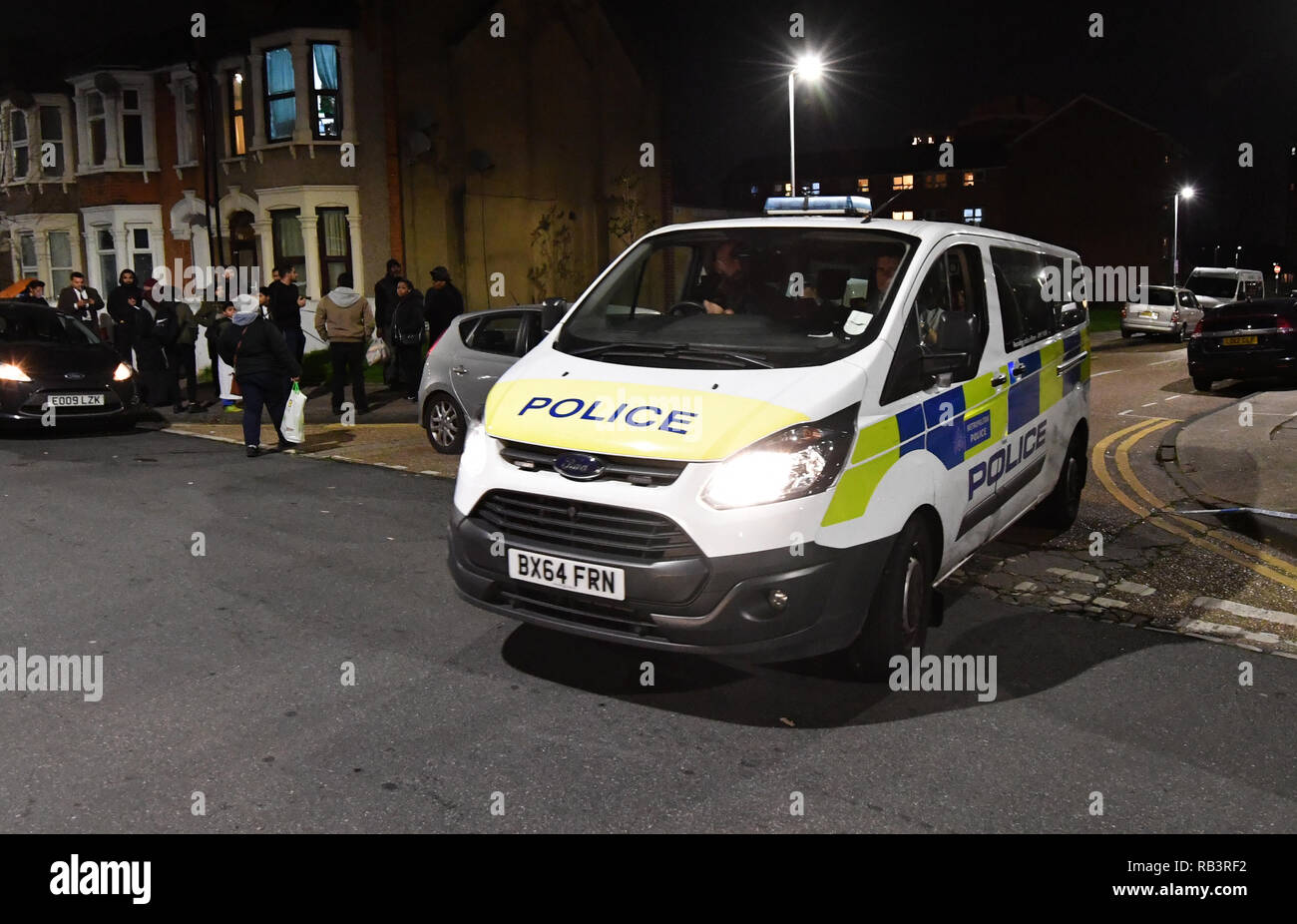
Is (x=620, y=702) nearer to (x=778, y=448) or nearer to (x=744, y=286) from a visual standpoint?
(x=778, y=448)

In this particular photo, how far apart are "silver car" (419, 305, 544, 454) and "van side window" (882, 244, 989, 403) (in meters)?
5.61

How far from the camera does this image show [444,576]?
678cm

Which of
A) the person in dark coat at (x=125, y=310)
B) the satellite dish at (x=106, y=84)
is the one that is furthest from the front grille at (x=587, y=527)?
the satellite dish at (x=106, y=84)

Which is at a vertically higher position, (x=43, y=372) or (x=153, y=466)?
(x=43, y=372)

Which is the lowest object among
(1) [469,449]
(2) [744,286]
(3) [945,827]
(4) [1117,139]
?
(3) [945,827]

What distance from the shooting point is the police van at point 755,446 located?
4.31 metres

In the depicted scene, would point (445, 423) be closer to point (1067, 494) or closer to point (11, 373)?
point (11, 373)

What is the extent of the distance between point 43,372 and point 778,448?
35.8ft

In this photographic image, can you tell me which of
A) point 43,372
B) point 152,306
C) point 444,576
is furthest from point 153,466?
point 152,306

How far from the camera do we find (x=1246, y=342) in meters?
16.7

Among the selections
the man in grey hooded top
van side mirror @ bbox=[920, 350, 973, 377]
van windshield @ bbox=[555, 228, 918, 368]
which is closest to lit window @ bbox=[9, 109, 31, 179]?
the man in grey hooded top

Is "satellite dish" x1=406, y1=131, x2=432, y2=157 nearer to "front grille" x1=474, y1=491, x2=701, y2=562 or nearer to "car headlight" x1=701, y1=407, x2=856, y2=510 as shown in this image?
"front grille" x1=474, y1=491, x2=701, y2=562

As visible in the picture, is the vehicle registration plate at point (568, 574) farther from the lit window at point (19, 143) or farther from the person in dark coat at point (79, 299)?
the lit window at point (19, 143)

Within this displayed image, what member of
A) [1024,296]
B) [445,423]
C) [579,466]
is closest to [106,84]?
[445,423]
